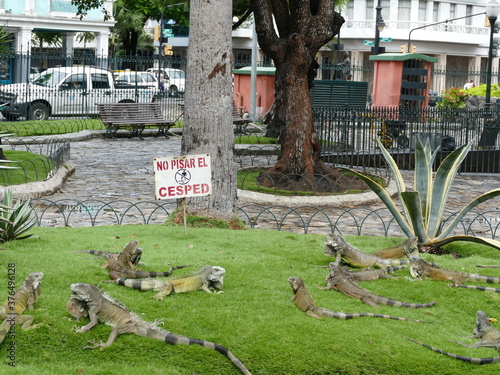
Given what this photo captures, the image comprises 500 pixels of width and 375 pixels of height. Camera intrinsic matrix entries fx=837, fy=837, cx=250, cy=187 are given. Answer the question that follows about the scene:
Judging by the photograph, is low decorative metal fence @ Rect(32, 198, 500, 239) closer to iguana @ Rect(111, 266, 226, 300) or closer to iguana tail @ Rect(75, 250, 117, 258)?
iguana tail @ Rect(75, 250, 117, 258)

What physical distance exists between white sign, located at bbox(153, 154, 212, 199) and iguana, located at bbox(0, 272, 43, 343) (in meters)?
2.65

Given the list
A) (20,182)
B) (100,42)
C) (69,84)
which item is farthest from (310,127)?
(100,42)

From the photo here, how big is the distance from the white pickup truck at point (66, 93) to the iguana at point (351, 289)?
2136 centimetres

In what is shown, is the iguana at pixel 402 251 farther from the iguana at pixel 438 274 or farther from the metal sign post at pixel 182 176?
the metal sign post at pixel 182 176

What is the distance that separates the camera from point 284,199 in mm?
13758

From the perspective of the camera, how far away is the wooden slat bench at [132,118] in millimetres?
24109

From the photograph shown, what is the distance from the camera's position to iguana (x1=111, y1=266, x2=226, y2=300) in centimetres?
647

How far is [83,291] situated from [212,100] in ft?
16.0

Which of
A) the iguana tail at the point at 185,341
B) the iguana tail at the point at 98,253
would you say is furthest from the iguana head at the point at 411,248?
the iguana tail at the point at 185,341

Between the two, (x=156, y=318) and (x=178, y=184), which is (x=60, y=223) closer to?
(x=178, y=184)

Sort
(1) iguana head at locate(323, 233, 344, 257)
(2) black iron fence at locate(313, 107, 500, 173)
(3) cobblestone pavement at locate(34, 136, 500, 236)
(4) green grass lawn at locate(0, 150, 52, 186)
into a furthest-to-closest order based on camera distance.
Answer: (2) black iron fence at locate(313, 107, 500, 173)
(4) green grass lawn at locate(0, 150, 52, 186)
(3) cobblestone pavement at locate(34, 136, 500, 236)
(1) iguana head at locate(323, 233, 344, 257)

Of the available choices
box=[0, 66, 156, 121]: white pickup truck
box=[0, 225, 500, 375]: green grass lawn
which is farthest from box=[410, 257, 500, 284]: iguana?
box=[0, 66, 156, 121]: white pickup truck

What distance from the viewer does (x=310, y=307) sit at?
6184mm

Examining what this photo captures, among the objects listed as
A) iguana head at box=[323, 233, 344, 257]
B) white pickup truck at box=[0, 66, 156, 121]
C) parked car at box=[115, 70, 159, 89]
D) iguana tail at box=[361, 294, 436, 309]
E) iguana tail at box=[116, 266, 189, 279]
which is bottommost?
iguana tail at box=[361, 294, 436, 309]
